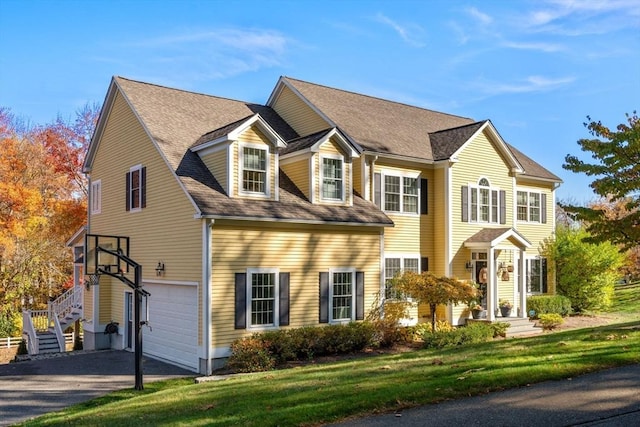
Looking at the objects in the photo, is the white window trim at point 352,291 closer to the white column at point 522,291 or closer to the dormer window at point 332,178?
the dormer window at point 332,178

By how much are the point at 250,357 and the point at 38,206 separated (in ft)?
75.0

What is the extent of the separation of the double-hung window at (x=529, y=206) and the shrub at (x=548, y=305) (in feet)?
12.3

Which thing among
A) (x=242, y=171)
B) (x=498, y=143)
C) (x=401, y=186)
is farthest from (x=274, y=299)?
(x=498, y=143)

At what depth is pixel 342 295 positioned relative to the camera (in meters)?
19.7

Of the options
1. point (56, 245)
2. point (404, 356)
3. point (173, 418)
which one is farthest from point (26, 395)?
point (56, 245)

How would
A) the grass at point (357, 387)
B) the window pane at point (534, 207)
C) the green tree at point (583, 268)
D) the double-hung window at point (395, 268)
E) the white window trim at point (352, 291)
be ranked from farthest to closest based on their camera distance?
the window pane at point (534, 207), the green tree at point (583, 268), the double-hung window at point (395, 268), the white window trim at point (352, 291), the grass at point (357, 387)

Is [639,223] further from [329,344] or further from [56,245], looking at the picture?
[56,245]

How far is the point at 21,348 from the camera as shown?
27219 millimetres

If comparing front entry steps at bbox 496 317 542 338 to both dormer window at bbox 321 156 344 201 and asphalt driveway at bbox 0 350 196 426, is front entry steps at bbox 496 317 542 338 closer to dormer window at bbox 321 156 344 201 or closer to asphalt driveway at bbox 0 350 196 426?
dormer window at bbox 321 156 344 201

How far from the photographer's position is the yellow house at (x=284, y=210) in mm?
17500

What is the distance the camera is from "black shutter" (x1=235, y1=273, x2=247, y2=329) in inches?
674

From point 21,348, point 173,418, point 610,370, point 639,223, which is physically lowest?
point 21,348

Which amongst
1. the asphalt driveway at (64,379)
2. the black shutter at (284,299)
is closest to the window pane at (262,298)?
the black shutter at (284,299)

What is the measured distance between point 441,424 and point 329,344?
10442 mm
